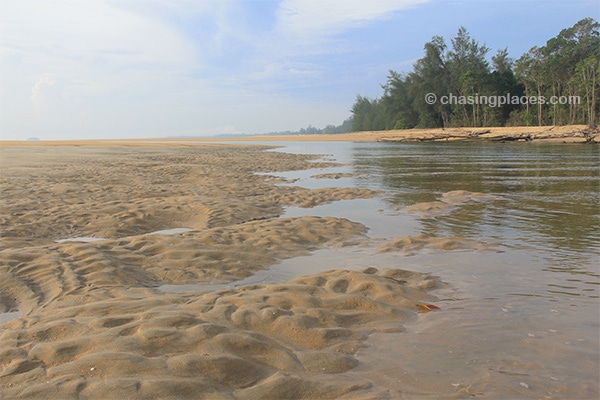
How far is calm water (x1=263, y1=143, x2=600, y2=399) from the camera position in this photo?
287 centimetres

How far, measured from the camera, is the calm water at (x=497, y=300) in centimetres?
287

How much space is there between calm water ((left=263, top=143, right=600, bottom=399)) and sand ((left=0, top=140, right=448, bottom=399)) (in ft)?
0.98

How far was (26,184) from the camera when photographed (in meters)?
11.3

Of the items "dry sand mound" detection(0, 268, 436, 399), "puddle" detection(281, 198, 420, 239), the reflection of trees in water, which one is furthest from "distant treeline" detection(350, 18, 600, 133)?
"dry sand mound" detection(0, 268, 436, 399)

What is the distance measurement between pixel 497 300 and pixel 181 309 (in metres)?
2.97

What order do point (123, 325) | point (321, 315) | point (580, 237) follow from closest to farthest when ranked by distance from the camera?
1. point (123, 325)
2. point (321, 315)
3. point (580, 237)

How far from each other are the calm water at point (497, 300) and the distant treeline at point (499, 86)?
1617 inches

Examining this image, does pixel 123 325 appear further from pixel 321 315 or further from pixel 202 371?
pixel 321 315

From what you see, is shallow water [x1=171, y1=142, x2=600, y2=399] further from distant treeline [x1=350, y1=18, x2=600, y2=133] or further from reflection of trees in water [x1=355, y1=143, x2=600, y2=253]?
distant treeline [x1=350, y1=18, x2=600, y2=133]

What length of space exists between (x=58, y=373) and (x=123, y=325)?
688mm

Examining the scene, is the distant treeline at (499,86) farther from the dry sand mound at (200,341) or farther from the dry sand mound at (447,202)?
the dry sand mound at (200,341)

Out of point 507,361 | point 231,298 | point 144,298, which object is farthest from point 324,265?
point 507,361

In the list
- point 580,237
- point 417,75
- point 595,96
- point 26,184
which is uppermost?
point 417,75

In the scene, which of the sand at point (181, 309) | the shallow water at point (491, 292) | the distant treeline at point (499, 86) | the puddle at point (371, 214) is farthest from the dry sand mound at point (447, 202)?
the distant treeline at point (499, 86)
